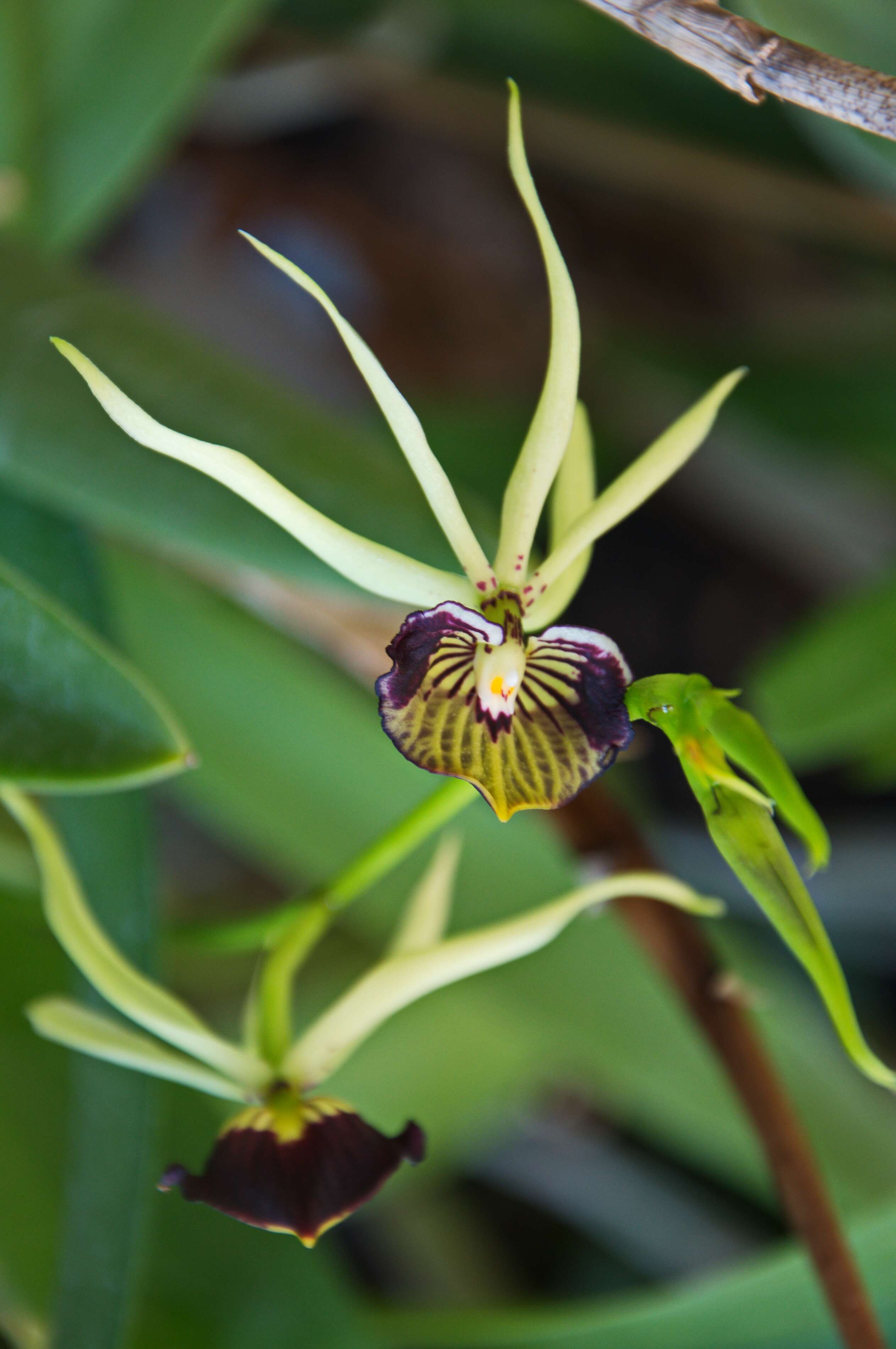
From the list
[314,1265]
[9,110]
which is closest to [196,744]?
[314,1265]

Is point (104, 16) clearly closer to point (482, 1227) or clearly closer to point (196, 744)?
point (196, 744)

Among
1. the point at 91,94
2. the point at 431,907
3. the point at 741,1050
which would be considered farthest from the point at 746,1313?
the point at 91,94

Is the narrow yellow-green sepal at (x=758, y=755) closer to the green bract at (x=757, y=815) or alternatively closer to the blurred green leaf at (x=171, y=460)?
the green bract at (x=757, y=815)

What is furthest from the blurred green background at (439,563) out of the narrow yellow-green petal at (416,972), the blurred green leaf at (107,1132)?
the narrow yellow-green petal at (416,972)

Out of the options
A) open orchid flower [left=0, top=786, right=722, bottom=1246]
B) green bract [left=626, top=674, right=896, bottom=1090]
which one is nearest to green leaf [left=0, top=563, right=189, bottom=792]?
open orchid flower [left=0, top=786, right=722, bottom=1246]

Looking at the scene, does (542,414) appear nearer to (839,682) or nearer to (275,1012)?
(275,1012)

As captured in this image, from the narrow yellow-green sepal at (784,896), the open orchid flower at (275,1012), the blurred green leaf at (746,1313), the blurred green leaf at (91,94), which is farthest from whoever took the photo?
the blurred green leaf at (91,94)
